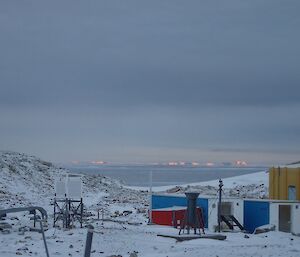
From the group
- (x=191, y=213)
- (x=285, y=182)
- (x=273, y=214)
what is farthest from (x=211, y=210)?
(x=285, y=182)

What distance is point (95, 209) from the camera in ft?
108

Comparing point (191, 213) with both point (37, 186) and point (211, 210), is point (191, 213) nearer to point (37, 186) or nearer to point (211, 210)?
point (211, 210)

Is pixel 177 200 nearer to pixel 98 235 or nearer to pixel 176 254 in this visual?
pixel 98 235

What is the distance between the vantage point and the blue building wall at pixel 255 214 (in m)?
25.2

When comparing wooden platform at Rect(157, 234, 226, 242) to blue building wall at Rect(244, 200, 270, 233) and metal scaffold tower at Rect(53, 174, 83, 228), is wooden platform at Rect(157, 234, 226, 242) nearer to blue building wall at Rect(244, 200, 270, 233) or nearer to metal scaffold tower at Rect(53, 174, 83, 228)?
metal scaffold tower at Rect(53, 174, 83, 228)

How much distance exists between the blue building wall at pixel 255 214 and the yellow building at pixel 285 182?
2.51 metres

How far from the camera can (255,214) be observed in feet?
84.1

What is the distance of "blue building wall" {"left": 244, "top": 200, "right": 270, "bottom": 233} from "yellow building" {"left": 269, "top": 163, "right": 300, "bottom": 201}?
251cm

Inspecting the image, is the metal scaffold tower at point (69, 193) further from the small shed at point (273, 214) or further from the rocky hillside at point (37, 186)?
the small shed at point (273, 214)

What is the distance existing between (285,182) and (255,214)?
10.2ft

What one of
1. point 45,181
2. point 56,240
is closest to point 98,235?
point 56,240

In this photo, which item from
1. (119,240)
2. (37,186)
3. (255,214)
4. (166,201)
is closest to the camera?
(119,240)

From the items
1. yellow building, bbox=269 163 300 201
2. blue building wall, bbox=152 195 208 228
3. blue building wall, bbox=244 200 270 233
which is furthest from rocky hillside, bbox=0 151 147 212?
yellow building, bbox=269 163 300 201

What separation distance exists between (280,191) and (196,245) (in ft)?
33.7
